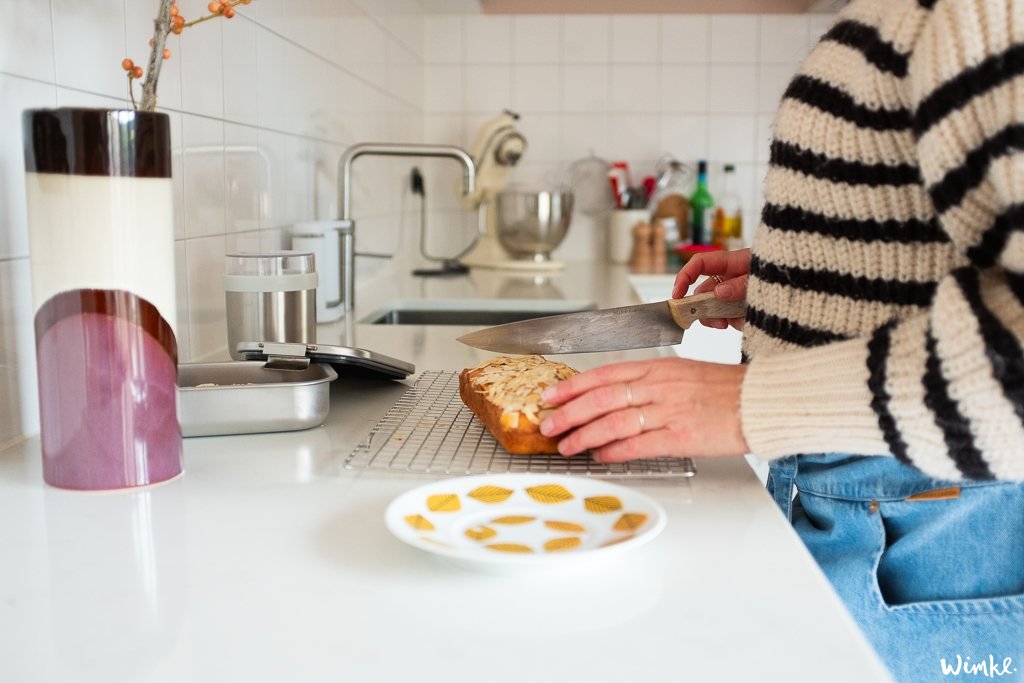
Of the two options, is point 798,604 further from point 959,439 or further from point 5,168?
point 5,168

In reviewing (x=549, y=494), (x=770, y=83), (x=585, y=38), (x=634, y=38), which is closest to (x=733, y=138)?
(x=770, y=83)

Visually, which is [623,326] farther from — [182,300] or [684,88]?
[684,88]

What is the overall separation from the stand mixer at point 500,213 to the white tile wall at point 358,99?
0.21 m

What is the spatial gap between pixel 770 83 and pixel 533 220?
1.00 meters

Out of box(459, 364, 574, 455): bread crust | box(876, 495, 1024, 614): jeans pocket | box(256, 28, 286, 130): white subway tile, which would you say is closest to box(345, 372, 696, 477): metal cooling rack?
box(459, 364, 574, 455): bread crust

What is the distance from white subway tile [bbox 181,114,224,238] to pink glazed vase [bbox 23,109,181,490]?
0.54 metres

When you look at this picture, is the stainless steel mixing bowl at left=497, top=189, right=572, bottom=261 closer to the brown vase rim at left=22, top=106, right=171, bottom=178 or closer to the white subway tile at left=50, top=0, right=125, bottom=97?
the white subway tile at left=50, top=0, right=125, bottom=97

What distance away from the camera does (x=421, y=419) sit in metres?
0.99

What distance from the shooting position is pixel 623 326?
113cm

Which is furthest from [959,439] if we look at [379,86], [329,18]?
[379,86]

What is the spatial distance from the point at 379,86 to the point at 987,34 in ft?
6.30

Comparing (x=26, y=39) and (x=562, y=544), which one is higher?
(x=26, y=39)

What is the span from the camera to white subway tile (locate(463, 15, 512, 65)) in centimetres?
317

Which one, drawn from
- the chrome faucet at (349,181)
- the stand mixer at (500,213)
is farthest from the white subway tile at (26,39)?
the stand mixer at (500,213)
